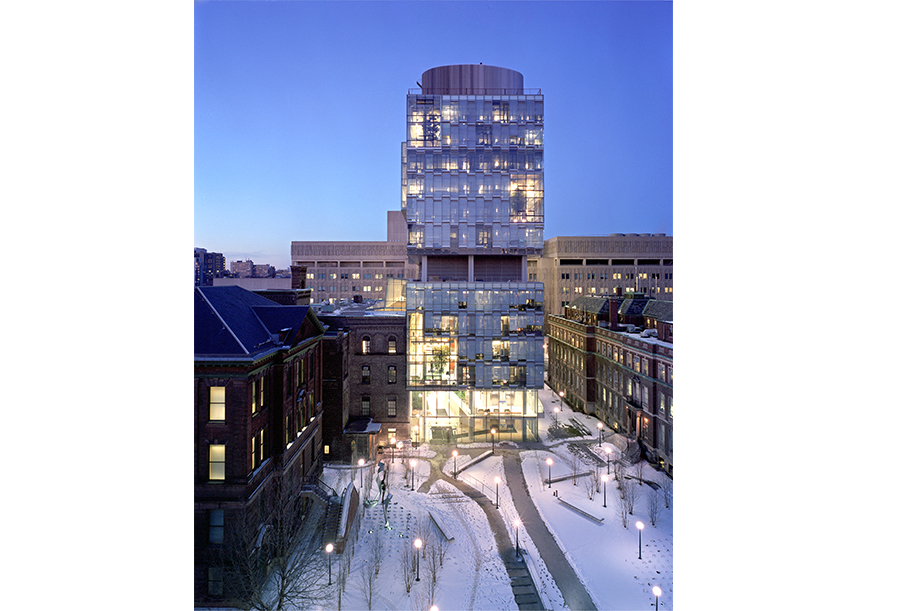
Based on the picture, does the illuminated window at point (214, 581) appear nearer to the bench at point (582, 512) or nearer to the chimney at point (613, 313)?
the bench at point (582, 512)

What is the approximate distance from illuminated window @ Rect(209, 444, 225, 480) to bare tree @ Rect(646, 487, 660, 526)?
17.2 meters

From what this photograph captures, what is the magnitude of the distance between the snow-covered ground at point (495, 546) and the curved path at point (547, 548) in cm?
25

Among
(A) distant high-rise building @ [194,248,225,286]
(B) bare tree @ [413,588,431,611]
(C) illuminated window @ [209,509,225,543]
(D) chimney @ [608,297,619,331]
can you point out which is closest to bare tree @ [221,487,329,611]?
(C) illuminated window @ [209,509,225,543]

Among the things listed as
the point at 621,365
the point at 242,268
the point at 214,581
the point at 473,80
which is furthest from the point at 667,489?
the point at 242,268

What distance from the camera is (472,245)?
25.2 m

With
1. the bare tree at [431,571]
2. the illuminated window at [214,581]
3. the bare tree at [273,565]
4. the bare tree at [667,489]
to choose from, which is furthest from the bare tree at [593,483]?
the illuminated window at [214,581]

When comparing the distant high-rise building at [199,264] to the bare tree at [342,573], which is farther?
the distant high-rise building at [199,264]

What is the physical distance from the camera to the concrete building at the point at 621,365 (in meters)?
21.6

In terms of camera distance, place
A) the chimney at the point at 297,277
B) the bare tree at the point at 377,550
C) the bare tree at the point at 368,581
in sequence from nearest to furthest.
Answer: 1. the bare tree at the point at 368,581
2. the bare tree at the point at 377,550
3. the chimney at the point at 297,277

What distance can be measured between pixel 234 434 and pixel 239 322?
4.04 meters

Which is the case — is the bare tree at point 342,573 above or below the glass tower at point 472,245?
below
